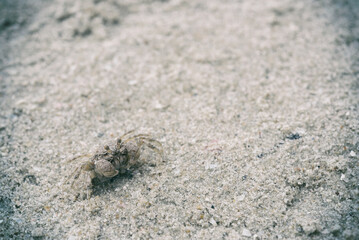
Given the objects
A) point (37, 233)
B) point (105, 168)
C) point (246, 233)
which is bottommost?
point (246, 233)

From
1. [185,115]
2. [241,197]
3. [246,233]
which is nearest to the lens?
[246,233]

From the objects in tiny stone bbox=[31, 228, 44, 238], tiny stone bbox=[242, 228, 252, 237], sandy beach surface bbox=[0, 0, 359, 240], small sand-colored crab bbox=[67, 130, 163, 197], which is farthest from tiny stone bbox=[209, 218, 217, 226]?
tiny stone bbox=[31, 228, 44, 238]

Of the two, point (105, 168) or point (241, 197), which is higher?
point (105, 168)

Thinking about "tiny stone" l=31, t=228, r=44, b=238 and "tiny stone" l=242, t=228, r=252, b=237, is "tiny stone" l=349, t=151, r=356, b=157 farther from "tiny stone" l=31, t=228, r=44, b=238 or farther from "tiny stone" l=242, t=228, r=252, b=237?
"tiny stone" l=31, t=228, r=44, b=238

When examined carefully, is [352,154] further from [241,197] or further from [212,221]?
[212,221]

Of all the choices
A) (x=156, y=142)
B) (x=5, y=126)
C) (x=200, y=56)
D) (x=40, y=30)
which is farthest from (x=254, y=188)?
(x=40, y=30)

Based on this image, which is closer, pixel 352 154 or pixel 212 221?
pixel 212 221

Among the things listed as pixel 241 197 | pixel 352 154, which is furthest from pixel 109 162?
pixel 352 154
